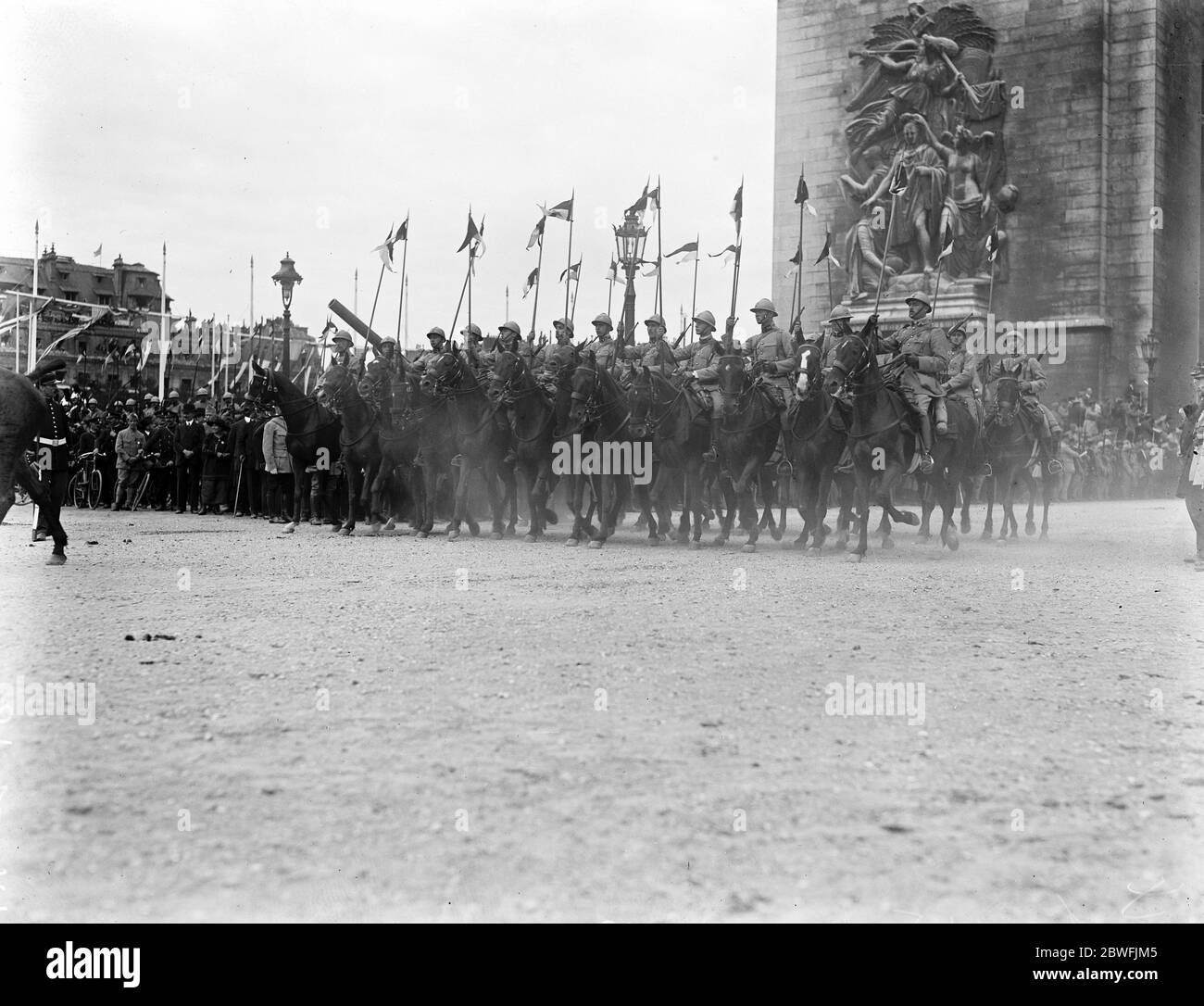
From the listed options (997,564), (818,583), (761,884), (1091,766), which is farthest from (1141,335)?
(761,884)

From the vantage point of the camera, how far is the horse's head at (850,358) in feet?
48.2

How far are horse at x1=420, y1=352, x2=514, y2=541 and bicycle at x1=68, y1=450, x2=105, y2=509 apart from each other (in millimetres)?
13112

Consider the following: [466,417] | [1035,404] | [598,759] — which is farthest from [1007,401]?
[598,759]

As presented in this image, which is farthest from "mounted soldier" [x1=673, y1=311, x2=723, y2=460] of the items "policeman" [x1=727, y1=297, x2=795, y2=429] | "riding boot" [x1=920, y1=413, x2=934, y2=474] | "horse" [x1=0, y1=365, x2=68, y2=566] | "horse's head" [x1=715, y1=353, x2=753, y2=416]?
"horse" [x1=0, y1=365, x2=68, y2=566]

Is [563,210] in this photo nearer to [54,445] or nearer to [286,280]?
[286,280]

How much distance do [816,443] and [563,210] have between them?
14.0 metres

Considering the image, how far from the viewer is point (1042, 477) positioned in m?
19.2

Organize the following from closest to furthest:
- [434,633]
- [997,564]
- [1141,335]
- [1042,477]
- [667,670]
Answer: [667,670] → [434,633] → [997,564] → [1042,477] → [1141,335]

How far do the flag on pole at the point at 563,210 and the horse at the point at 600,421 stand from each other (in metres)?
11.8

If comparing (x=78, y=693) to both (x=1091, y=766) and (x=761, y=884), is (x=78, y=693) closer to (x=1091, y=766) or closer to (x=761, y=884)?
(x=761, y=884)

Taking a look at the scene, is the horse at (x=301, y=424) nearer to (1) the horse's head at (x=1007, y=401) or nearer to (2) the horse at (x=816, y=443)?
(2) the horse at (x=816, y=443)

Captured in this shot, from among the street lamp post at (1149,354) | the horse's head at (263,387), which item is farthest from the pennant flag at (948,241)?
the horse's head at (263,387)

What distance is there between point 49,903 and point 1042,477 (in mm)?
17485

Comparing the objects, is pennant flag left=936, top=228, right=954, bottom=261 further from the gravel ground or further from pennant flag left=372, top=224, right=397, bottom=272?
the gravel ground
